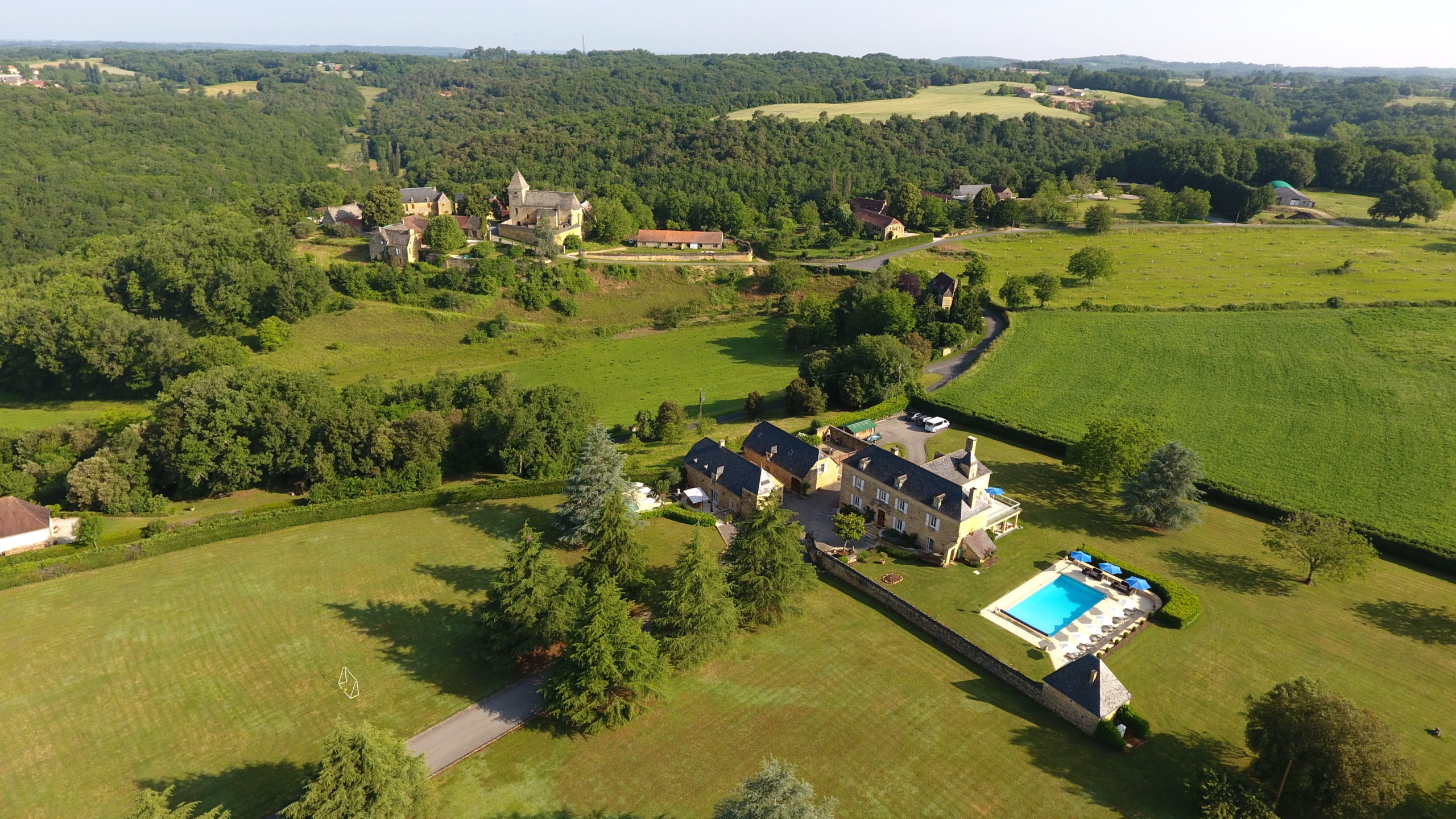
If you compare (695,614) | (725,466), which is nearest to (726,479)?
(725,466)

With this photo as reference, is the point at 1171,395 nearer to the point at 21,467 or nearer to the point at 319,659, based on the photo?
the point at 319,659

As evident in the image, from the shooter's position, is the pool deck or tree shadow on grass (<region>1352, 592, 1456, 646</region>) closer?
the pool deck

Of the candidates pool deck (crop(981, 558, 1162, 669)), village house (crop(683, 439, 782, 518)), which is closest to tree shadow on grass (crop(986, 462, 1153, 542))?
pool deck (crop(981, 558, 1162, 669))

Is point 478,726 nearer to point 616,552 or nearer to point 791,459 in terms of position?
point 616,552

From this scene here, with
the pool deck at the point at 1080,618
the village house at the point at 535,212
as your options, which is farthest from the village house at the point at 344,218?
the pool deck at the point at 1080,618

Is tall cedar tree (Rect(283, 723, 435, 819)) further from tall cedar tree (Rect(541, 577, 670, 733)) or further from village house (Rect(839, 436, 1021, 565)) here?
village house (Rect(839, 436, 1021, 565))

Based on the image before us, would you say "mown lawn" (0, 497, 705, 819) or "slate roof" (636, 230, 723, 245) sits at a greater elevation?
"slate roof" (636, 230, 723, 245)

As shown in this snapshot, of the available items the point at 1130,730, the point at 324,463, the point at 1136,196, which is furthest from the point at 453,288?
the point at 1136,196
